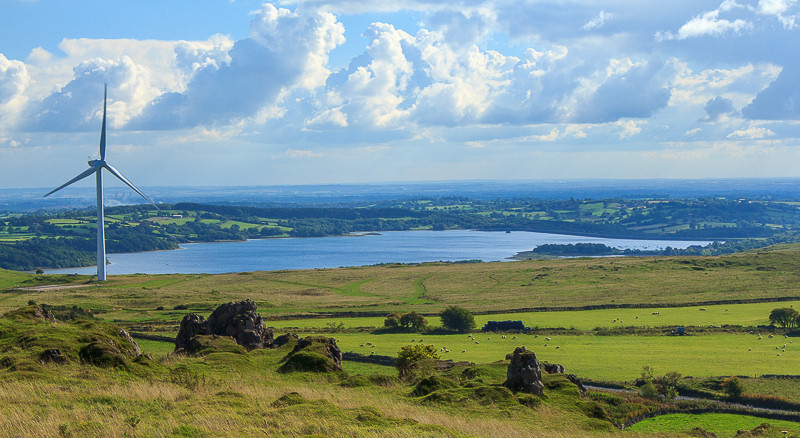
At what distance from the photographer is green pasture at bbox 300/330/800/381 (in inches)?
2002

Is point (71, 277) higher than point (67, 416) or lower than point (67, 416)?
lower

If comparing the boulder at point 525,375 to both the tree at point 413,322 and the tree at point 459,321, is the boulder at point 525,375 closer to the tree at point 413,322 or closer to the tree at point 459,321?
the tree at point 459,321

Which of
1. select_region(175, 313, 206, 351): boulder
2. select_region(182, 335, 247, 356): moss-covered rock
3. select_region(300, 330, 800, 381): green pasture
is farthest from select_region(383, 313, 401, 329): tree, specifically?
select_region(182, 335, 247, 356): moss-covered rock

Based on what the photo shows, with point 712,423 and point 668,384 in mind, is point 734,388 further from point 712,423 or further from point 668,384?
point 712,423

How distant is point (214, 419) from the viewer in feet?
56.5

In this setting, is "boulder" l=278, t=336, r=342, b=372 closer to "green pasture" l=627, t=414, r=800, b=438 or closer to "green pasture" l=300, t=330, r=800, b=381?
"green pasture" l=627, t=414, r=800, b=438

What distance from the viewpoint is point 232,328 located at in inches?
1757

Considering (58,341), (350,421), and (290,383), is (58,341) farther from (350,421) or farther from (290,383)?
(350,421)

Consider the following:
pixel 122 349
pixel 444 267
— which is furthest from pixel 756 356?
pixel 444 267

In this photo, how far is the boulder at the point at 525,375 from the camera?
28.7 m

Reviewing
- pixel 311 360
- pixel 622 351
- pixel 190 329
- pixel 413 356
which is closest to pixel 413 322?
pixel 622 351

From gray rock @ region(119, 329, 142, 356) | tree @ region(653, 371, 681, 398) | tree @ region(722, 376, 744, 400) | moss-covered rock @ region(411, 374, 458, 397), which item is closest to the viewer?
moss-covered rock @ region(411, 374, 458, 397)

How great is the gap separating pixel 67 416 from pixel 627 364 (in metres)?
43.5

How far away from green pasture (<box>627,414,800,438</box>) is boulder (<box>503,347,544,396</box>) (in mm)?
8780
